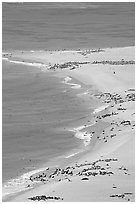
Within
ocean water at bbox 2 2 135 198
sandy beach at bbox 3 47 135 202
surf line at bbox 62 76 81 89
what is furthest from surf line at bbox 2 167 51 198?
surf line at bbox 62 76 81 89

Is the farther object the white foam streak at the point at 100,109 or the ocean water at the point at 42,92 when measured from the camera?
the white foam streak at the point at 100,109

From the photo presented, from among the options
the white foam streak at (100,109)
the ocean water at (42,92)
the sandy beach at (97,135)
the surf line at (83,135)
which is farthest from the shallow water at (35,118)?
the sandy beach at (97,135)

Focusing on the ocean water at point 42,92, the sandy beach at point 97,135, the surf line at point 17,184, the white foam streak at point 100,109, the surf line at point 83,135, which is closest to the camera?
the sandy beach at point 97,135

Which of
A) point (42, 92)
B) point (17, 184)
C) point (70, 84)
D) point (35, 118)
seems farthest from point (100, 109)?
point (17, 184)

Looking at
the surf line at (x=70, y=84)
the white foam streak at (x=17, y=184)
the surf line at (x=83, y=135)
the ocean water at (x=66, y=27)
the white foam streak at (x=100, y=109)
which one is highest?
the ocean water at (x=66, y=27)

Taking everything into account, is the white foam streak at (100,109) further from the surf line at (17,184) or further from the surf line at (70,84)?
the surf line at (17,184)

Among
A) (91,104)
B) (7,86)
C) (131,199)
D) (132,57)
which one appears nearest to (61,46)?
(132,57)

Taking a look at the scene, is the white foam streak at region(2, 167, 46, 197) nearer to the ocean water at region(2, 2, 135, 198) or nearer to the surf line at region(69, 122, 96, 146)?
the ocean water at region(2, 2, 135, 198)

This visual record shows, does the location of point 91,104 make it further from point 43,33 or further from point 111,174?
point 43,33
